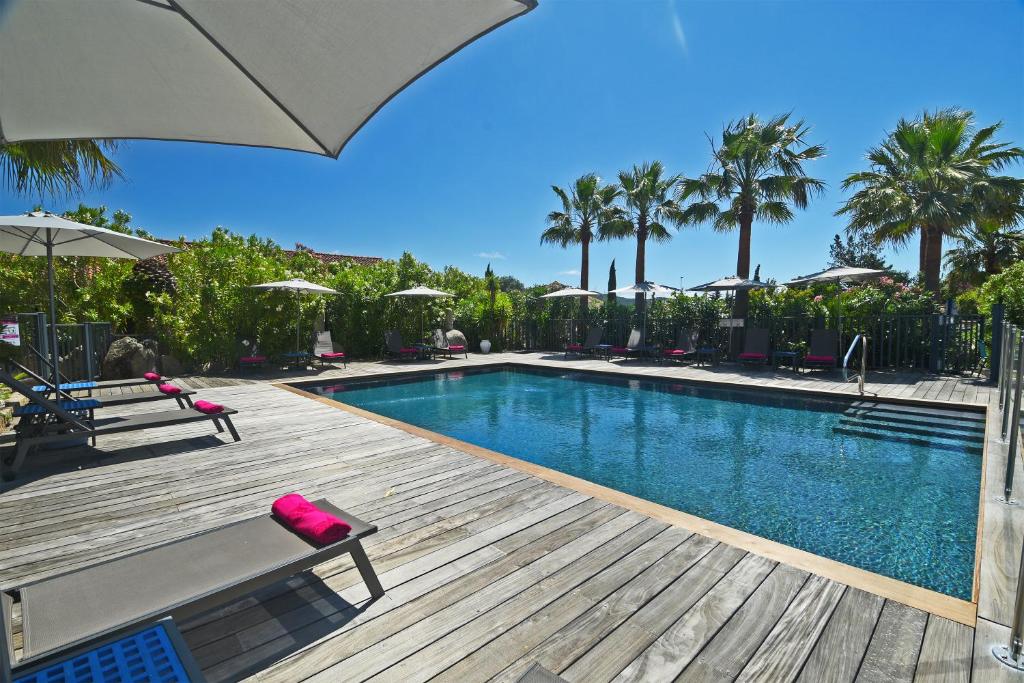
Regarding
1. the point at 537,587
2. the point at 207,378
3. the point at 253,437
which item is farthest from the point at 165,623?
the point at 207,378

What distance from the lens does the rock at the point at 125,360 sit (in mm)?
9914

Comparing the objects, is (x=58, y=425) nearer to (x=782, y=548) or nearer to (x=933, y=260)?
(x=782, y=548)

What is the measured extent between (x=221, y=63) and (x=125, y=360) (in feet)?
34.0

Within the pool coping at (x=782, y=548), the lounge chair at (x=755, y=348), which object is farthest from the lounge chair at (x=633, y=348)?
the pool coping at (x=782, y=548)

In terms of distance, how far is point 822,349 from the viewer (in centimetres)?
1002

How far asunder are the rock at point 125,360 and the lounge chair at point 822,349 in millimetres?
13655

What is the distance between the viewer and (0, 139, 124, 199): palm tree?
6.86 metres

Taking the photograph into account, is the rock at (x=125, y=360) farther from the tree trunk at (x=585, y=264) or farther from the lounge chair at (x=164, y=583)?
the tree trunk at (x=585, y=264)

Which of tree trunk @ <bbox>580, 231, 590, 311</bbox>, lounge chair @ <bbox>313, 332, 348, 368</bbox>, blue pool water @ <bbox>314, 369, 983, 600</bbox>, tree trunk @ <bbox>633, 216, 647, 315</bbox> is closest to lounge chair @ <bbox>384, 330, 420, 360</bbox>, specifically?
lounge chair @ <bbox>313, 332, 348, 368</bbox>

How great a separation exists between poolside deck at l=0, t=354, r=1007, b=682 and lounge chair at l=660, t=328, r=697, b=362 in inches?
361

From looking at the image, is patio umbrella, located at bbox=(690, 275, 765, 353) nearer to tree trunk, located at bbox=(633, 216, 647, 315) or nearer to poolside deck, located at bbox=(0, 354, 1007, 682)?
tree trunk, located at bbox=(633, 216, 647, 315)

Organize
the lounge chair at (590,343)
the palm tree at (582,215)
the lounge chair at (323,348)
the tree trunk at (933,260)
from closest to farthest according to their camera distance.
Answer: the lounge chair at (323,348) < the tree trunk at (933,260) < the lounge chair at (590,343) < the palm tree at (582,215)

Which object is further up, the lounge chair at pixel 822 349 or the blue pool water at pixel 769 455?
the lounge chair at pixel 822 349

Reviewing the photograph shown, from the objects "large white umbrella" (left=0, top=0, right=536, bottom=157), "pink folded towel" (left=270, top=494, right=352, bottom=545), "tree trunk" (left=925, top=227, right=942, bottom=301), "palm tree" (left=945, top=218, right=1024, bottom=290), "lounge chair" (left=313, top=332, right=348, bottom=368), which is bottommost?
"pink folded towel" (left=270, top=494, right=352, bottom=545)
